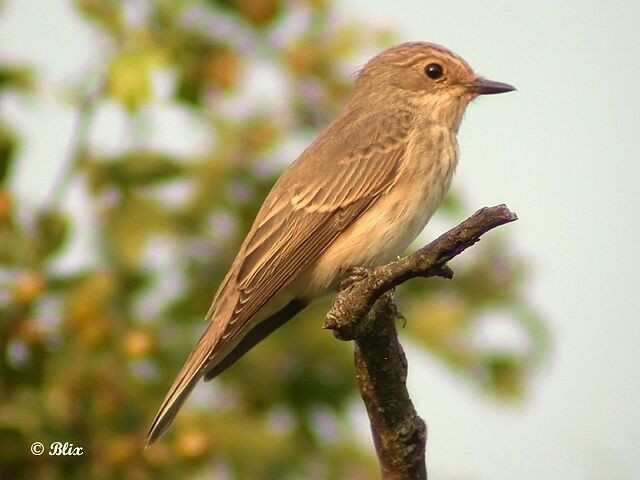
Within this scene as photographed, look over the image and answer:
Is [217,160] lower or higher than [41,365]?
higher

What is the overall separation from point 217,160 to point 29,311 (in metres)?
1.40

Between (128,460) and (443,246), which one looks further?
(128,460)

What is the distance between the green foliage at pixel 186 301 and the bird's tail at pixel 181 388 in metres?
0.15

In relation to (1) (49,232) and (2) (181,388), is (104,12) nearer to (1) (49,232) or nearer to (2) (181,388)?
(1) (49,232)

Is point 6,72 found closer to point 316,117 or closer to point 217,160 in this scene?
point 217,160

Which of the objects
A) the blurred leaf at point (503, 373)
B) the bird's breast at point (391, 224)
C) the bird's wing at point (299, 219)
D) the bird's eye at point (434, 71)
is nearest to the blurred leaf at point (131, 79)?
the bird's wing at point (299, 219)

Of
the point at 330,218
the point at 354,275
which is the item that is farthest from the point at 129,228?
the point at 354,275

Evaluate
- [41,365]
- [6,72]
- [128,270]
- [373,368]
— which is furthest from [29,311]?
[373,368]

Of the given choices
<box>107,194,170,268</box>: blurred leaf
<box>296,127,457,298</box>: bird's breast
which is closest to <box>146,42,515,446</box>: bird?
<box>296,127,457,298</box>: bird's breast

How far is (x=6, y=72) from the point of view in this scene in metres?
5.23

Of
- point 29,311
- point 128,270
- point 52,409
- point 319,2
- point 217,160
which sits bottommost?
point 52,409

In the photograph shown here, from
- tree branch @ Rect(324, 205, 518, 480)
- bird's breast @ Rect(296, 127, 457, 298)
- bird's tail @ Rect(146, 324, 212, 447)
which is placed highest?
bird's breast @ Rect(296, 127, 457, 298)

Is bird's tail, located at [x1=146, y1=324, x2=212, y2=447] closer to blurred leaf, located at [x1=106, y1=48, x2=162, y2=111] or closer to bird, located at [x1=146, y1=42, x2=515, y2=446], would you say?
bird, located at [x1=146, y1=42, x2=515, y2=446]

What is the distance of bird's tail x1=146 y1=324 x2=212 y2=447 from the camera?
4797 millimetres
